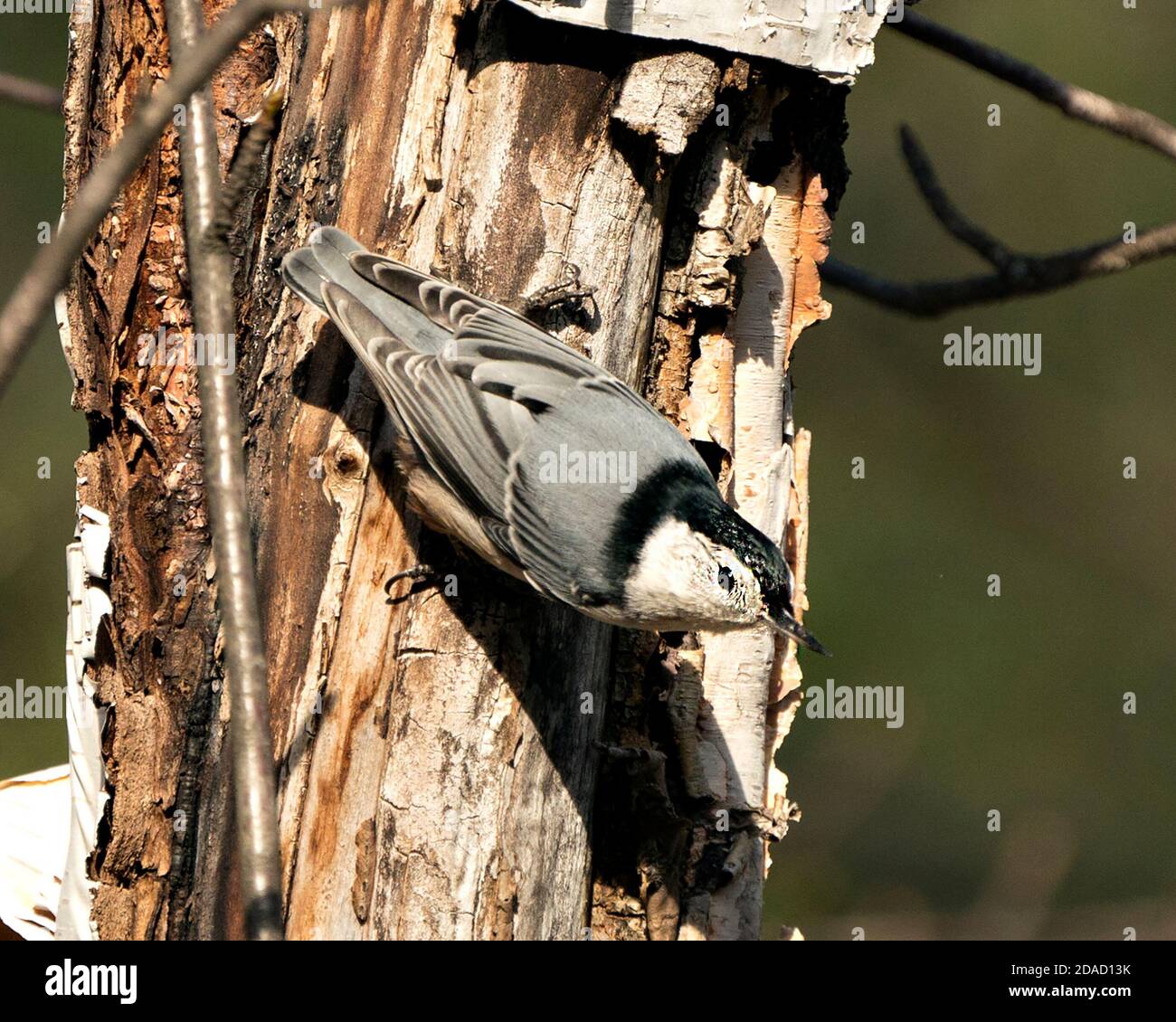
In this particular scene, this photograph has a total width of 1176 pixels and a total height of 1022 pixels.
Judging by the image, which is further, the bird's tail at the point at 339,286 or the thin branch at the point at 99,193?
the bird's tail at the point at 339,286

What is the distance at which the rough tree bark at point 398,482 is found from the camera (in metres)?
2.15

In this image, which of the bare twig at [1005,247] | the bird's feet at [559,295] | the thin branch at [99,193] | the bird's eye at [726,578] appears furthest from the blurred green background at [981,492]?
the thin branch at [99,193]

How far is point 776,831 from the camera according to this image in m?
2.58

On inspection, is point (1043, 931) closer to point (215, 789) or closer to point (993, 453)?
point (993, 453)

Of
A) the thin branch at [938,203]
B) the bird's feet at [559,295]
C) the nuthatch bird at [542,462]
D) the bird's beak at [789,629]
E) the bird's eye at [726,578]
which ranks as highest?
the thin branch at [938,203]

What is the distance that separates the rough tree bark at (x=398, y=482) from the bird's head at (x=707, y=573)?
16 cm

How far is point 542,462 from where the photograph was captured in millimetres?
2398

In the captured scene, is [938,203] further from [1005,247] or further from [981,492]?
[981,492]

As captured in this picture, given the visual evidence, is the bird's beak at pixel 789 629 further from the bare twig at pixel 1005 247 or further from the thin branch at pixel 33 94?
the thin branch at pixel 33 94

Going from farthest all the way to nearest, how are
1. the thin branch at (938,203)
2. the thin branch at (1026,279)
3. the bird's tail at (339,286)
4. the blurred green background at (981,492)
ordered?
the blurred green background at (981,492)
the thin branch at (938,203)
the bird's tail at (339,286)
the thin branch at (1026,279)

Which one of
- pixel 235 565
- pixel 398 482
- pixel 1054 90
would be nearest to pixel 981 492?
pixel 1054 90

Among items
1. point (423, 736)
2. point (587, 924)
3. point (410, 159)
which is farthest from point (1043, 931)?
point (410, 159)

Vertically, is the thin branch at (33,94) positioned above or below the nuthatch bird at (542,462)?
above

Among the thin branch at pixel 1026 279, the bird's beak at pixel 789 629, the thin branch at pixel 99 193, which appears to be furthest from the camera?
the bird's beak at pixel 789 629
